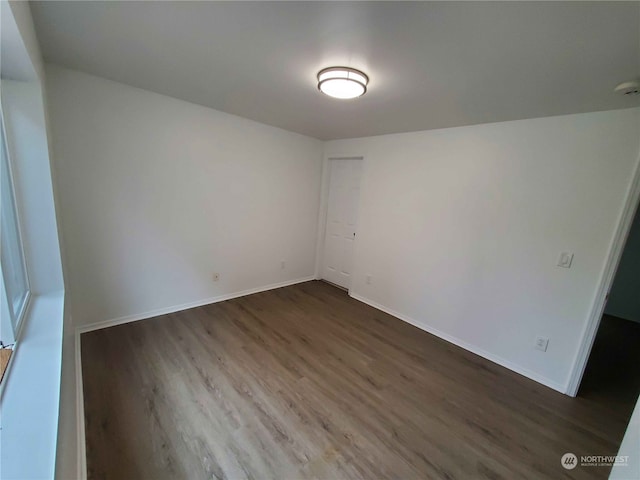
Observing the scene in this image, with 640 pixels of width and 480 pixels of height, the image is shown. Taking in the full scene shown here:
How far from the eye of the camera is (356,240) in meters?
3.83

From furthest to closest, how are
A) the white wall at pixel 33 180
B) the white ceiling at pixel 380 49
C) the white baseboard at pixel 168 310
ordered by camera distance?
1. the white baseboard at pixel 168 310
2. the white wall at pixel 33 180
3. the white ceiling at pixel 380 49

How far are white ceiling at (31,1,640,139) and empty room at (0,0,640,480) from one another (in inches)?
0.6

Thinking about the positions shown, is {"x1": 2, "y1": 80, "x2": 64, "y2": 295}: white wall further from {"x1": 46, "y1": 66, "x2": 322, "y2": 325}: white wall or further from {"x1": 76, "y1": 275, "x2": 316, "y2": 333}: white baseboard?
{"x1": 76, "y1": 275, "x2": 316, "y2": 333}: white baseboard

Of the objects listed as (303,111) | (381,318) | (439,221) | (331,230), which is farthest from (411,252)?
(303,111)

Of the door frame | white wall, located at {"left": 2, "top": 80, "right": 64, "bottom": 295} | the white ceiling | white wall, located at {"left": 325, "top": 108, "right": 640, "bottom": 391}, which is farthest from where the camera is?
the door frame

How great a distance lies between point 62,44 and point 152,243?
1.69 m

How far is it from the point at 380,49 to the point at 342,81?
34 cm

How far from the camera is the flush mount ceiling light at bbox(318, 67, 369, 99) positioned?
67.0 inches

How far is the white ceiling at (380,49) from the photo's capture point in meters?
1.16

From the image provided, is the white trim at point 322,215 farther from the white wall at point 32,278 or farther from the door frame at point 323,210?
the white wall at point 32,278

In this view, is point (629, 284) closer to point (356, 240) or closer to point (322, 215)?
point (356, 240)

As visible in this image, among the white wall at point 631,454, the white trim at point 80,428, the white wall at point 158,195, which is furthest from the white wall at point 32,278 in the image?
the white wall at point 631,454

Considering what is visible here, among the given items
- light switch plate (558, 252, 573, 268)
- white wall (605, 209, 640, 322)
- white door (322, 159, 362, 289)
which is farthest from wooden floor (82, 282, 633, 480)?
white wall (605, 209, 640, 322)

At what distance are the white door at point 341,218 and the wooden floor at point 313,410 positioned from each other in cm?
149
